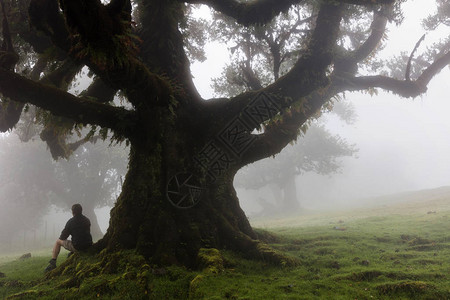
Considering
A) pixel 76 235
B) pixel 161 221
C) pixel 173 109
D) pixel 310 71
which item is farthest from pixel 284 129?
pixel 76 235

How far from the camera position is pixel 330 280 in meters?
5.94

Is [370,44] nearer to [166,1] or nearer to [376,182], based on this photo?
[166,1]

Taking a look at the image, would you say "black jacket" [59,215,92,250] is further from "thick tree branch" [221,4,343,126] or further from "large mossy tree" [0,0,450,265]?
"thick tree branch" [221,4,343,126]

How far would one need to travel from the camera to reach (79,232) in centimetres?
819

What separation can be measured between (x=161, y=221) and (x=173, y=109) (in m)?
3.46

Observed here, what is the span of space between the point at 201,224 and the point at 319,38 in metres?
7.09

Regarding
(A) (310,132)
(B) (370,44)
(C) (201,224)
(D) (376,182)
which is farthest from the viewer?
(D) (376,182)

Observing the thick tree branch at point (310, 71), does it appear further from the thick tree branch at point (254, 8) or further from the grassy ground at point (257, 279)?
the grassy ground at point (257, 279)

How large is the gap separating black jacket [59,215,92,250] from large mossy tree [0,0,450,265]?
17.4 inches

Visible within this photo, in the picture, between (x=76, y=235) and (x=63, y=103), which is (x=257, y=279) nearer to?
(x=76, y=235)

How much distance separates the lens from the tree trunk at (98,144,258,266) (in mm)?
7016

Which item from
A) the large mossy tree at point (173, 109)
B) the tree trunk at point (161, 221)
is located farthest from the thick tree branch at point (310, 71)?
the tree trunk at point (161, 221)

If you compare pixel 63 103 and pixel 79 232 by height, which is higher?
pixel 63 103

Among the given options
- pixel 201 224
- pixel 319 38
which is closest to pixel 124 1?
pixel 201 224
